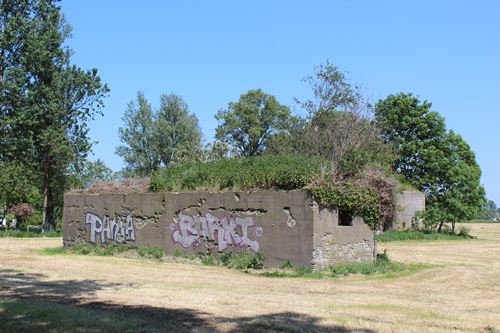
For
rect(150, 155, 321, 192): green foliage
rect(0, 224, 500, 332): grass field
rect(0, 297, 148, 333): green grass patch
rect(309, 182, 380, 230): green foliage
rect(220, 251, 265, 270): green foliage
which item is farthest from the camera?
rect(220, 251, 265, 270): green foliage

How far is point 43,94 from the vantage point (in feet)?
132

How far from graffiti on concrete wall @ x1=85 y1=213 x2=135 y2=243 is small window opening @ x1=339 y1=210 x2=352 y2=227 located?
830 centimetres

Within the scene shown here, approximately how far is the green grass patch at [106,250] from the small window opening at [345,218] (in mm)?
6692

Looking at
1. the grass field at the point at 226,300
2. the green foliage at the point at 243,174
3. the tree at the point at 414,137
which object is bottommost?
the grass field at the point at 226,300

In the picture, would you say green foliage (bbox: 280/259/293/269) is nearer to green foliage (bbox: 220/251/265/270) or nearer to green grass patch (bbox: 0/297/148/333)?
green foliage (bbox: 220/251/265/270)

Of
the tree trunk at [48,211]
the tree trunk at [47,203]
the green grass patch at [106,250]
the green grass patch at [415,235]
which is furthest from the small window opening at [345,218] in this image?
the tree trunk at [48,211]

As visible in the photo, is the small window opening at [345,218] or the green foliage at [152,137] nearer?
the small window opening at [345,218]

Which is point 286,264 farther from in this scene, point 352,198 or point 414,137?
point 414,137

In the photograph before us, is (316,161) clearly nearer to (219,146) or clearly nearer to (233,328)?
(233,328)

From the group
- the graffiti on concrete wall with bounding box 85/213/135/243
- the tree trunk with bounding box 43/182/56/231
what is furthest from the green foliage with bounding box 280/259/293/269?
the tree trunk with bounding box 43/182/56/231

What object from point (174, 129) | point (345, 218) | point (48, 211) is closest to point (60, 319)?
point (345, 218)

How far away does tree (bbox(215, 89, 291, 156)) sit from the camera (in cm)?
6506

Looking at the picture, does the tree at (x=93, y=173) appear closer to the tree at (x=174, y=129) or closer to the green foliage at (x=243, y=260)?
the tree at (x=174, y=129)

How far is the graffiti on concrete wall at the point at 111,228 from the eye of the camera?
71.7ft
